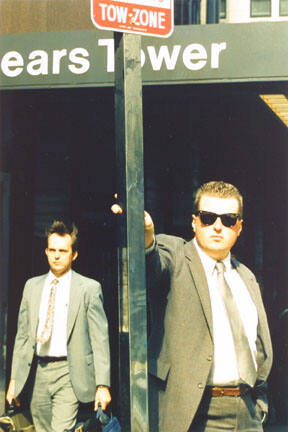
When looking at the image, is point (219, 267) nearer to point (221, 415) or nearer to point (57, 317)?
point (221, 415)

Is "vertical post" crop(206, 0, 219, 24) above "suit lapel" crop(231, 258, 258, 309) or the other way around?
above

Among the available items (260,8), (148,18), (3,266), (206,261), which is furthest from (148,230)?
(260,8)

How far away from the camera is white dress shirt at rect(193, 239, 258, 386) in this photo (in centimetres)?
348

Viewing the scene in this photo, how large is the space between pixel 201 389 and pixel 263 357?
57 cm

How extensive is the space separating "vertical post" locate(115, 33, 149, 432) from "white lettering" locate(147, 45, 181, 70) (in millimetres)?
2644

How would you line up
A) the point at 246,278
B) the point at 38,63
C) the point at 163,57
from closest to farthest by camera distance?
the point at 246,278
the point at 163,57
the point at 38,63

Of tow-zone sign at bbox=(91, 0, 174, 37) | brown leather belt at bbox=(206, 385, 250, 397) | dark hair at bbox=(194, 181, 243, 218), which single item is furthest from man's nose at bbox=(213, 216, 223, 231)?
tow-zone sign at bbox=(91, 0, 174, 37)

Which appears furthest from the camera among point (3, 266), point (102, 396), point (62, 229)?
point (3, 266)

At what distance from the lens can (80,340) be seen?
532 centimetres

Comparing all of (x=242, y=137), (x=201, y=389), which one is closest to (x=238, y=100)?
(x=242, y=137)

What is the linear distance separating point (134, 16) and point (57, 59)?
9.48 ft

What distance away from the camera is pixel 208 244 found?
3.66 metres

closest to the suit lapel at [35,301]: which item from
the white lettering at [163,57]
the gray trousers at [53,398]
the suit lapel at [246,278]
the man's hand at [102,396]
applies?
the gray trousers at [53,398]

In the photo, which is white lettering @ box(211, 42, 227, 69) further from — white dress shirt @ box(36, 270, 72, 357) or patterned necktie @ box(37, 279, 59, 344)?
patterned necktie @ box(37, 279, 59, 344)
